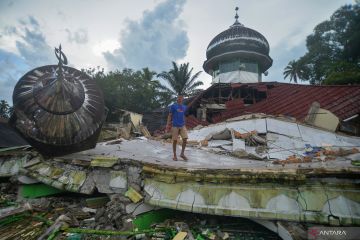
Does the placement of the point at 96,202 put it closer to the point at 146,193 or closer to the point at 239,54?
the point at 146,193

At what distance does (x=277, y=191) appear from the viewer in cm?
413

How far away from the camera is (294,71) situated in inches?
1236

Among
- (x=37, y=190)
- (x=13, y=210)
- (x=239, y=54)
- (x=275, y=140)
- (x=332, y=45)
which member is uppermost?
(x=332, y=45)

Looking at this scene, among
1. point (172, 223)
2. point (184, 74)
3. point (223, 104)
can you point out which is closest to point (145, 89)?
point (184, 74)

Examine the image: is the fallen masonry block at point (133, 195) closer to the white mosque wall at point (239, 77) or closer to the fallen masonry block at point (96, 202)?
the fallen masonry block at point (96, 202)

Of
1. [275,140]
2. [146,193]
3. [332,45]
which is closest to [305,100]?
[275,140]

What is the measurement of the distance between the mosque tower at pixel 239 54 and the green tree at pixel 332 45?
26.0ft

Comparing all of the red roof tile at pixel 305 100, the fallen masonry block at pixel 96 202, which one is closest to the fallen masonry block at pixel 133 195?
the fallen masonry block at pixel 96 202

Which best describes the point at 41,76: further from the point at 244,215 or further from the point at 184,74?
the point at 184,74

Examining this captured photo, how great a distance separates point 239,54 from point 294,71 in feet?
51.4

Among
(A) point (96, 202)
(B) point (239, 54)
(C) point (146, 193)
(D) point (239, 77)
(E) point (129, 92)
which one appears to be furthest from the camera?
(E) point (129, 92)

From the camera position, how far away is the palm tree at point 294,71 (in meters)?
29.8

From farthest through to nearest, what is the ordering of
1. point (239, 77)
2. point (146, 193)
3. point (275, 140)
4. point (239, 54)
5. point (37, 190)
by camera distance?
point (239, 77), point (239, 54), point (275, 140), point (37, 190), point (146, 193)

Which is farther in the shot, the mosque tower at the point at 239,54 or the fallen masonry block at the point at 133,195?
the mosque tower at the point at 239,54
